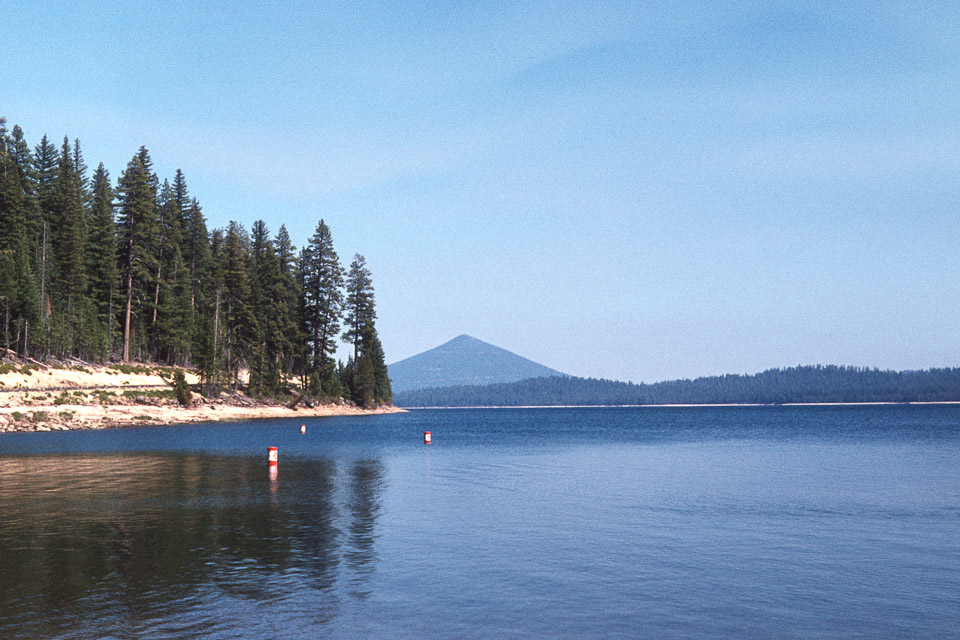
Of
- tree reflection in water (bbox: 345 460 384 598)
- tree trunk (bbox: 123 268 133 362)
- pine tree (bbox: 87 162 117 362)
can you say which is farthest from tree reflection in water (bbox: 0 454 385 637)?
pine tree (bbox: 87 162 117 362)

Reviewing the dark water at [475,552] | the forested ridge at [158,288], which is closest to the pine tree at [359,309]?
the forested ridge at [158,288]

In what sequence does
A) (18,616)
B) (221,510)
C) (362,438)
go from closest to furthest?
(18,616) → (221,510) → (362,438)

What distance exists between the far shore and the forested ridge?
4075mm

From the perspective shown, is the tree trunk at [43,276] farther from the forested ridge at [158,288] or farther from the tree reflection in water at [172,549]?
the tree reflection in water at [172,549]

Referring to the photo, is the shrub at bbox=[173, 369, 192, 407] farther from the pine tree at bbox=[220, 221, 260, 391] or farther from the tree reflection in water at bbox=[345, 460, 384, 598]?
the tree reflection in water at bbox=[345, 460, 384, 598]

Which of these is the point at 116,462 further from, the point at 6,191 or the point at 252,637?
the point at 6,191

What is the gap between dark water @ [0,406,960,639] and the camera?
13.3 metres

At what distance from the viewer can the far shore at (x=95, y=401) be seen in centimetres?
7275

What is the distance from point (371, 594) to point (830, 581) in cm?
970

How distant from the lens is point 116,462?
4278 cm

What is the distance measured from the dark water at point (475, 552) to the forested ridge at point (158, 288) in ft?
195

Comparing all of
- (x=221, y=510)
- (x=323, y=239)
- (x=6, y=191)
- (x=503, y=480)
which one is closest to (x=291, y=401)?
(x=323, y=239)

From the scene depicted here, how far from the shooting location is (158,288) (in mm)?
112000

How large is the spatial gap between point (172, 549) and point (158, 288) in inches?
3991
